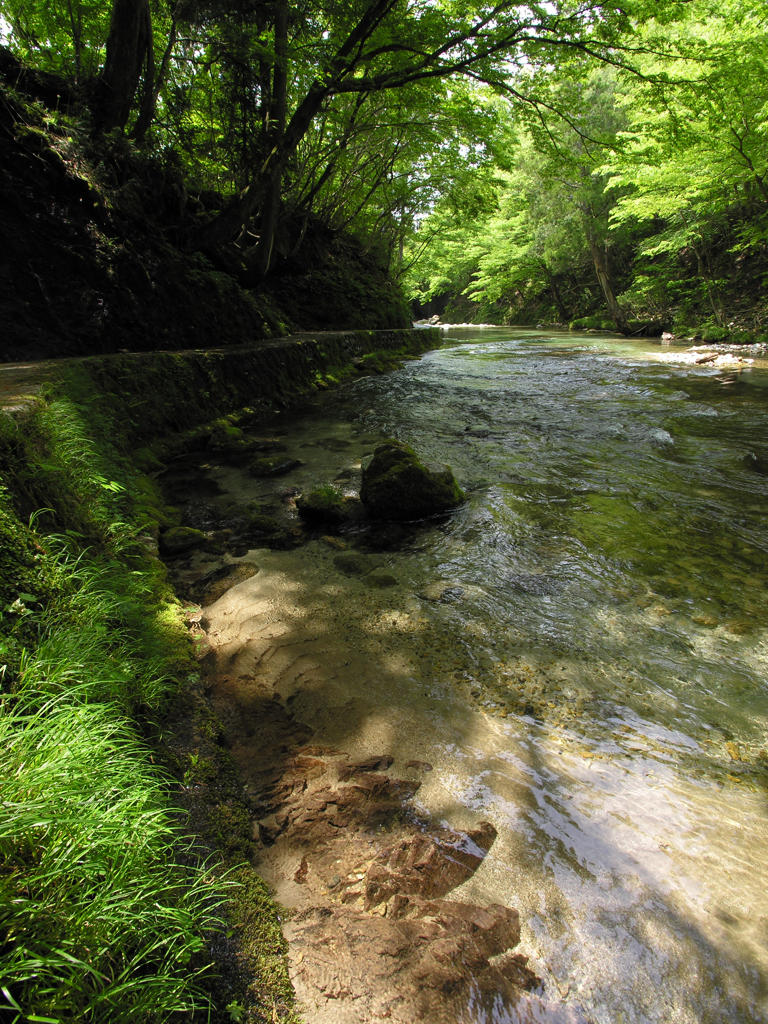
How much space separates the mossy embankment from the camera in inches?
40.0

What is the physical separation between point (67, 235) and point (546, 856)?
8760 millimetres

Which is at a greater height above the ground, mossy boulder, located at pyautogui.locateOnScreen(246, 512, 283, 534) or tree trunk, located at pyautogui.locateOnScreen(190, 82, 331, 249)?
tree trunk, located at pyautogui.locateOnScreen(190, 82, 331, 249)

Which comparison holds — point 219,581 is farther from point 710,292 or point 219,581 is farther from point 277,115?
point 710,292

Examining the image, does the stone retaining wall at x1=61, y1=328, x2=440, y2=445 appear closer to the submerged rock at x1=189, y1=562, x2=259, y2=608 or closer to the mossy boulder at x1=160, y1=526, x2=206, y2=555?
the mossy boulder at x1=160, y1=526, x2=206, y2=555

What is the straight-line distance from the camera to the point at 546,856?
5.67ft

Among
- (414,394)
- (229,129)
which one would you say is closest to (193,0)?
(229,129)

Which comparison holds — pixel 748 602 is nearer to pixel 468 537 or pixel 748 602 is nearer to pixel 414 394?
pixel 468 537

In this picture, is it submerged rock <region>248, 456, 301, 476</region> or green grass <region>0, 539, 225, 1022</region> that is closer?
green grass <region>0, 539, 225, 1022</region>

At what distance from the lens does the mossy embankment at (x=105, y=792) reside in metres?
1.02

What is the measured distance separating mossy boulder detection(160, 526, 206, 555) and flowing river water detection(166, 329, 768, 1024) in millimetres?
363

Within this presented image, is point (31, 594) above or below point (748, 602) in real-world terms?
above

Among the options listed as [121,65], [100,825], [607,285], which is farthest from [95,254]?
[607,285]

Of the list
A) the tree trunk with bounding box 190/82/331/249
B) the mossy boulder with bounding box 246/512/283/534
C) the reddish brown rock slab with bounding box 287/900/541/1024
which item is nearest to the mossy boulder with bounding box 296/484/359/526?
the mossy boulder with bounding box 246/512/283/534

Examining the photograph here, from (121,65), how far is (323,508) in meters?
8.94
